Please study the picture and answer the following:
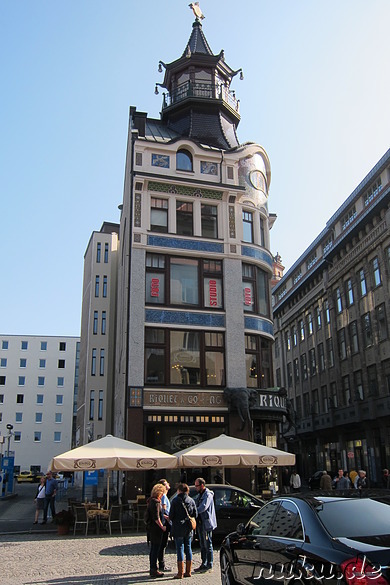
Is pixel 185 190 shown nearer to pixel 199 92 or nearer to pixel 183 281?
pixel 183 281

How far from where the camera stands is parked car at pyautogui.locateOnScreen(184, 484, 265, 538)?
1480cm

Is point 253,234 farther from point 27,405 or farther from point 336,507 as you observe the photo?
point 27,405

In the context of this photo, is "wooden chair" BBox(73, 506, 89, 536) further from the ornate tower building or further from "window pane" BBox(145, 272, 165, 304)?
"window pane" BBox(145, 272, 165, 304)

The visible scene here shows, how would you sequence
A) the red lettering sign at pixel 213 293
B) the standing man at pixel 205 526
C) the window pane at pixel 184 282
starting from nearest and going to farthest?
the standing man at pixel 205 526 < the window pane at pixel 184 282 < the red lettering sign at pixel 213 293

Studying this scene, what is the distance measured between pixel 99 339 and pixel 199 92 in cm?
2133

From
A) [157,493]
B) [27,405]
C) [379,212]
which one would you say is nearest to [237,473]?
[157,493]

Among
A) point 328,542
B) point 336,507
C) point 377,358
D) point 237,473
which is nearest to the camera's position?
point 328,542

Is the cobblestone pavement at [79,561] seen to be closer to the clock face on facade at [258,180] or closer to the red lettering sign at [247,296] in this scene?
the red lettering sign at [247,296]

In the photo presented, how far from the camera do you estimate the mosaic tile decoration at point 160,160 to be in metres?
27.9

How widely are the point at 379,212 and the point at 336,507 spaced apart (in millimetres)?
38044

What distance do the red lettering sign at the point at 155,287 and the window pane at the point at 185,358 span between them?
78.1 inches

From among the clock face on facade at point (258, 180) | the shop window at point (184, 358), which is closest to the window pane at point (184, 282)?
the shop window at point (184, 358)

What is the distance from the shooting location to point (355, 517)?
5.72 m

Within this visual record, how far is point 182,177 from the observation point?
28.1 metres
